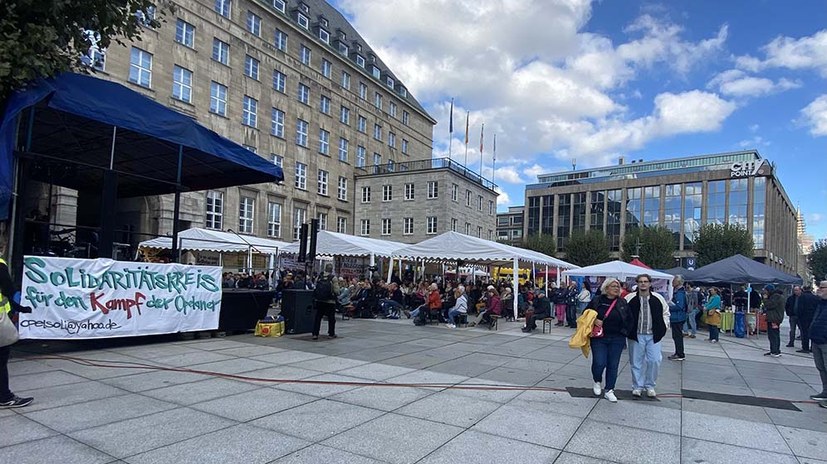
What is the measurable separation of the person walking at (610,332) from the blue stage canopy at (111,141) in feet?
28.2

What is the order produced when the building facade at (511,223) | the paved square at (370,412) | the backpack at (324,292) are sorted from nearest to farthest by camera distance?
the paved square at (370,412) < the backpack at (324,292) < the building facade at (511,223)

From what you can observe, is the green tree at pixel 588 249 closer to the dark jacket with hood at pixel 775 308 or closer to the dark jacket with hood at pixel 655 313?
the dark jacket with hood at pixel 775 308

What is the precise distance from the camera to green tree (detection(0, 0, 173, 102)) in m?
7.45

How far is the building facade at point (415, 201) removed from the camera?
144 feet

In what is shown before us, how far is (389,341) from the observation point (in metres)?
12.1

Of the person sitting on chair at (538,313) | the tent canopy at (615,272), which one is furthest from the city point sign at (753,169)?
the person sitting on chair at (538,313)

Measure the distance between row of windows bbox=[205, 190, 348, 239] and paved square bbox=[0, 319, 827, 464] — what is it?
A: 24.3 meters

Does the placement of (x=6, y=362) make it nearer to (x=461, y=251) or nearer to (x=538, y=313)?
(x=538, y=313)

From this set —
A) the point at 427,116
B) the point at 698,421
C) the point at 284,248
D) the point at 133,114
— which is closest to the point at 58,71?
the point at 133,114

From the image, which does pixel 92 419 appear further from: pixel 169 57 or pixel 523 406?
pixel 169 57

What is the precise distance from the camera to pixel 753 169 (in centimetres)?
6869

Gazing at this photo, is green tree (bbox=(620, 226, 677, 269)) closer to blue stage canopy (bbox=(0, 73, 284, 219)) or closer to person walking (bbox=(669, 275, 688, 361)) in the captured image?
person walking (bbox=(669, 275, 688, 361))

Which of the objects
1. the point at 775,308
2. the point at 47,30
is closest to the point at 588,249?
the point at 775,308

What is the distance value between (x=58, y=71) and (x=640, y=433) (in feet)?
33.9
